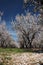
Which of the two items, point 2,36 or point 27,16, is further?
point 2,36

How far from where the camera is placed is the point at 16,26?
54125 mm

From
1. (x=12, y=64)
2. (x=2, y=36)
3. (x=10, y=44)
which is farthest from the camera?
(x=10, y=44)

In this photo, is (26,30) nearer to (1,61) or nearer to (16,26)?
(16,26)

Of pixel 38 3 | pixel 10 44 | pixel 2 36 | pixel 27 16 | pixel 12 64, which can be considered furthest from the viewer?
pixel 10 44

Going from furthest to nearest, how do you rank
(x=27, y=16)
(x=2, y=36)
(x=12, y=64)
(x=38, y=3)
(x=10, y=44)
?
(x=10, y=44)
(x=2, y=36)
(x=27, y=16)
(x=38, y=3)
(x=12, y=64)

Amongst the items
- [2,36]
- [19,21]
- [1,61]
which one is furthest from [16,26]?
[1,61]

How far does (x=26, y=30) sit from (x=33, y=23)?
2898 mm

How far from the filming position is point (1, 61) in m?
12.3

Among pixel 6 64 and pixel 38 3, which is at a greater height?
pixel 38 3

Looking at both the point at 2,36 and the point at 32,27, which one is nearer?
the point at 32,27

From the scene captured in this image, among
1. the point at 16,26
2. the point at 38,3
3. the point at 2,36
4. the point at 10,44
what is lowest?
the point at 10,44

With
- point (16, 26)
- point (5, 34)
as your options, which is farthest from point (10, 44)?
point (16, 26)

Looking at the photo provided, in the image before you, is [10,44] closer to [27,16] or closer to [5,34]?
[5,34]

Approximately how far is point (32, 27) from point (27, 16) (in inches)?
137
